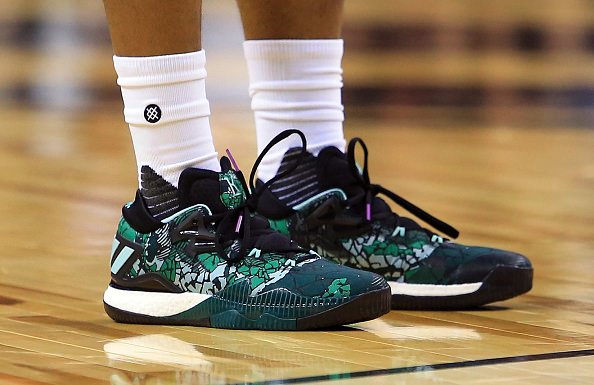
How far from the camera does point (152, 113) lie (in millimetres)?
1161

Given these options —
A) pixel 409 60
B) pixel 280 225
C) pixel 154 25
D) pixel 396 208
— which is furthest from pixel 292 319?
pixel 409 60

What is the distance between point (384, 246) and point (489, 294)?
111 millimetres

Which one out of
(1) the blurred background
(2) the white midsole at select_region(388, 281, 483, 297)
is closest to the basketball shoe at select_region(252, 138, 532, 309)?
(2) the white midsole at select_region(388, 281, 483, 297)

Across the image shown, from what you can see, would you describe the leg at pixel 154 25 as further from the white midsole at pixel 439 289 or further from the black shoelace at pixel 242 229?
the white midsole at pixel 439 289

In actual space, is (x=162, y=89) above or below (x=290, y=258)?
above

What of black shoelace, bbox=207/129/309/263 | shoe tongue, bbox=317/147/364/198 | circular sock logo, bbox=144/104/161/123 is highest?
circular sock logo, bbox=144/104/161/123

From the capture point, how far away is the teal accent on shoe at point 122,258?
118cm

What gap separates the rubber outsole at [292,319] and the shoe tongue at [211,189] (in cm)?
9

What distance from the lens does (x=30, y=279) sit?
4.59 feet

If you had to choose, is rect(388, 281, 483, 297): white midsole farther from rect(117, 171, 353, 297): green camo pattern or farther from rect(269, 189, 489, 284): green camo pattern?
rect(117, 171, 353, 297): green camo pattern

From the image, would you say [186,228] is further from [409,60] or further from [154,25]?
[409,60]

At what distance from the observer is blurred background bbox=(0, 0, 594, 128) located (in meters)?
4.00

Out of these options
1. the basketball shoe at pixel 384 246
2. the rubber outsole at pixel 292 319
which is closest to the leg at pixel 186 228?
the rubber outsole at pixel 292 319

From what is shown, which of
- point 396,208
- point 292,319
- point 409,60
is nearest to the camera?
point 292,319
